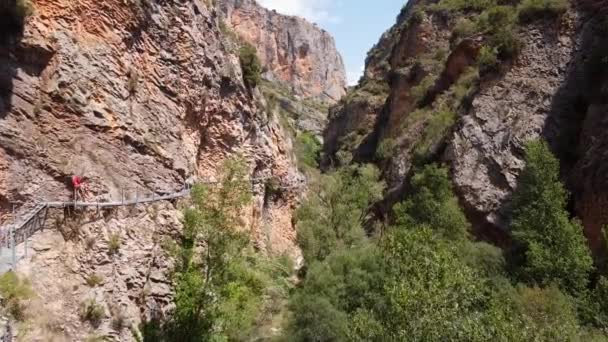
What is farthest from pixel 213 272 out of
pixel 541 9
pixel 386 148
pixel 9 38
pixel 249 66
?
pixel 386 148

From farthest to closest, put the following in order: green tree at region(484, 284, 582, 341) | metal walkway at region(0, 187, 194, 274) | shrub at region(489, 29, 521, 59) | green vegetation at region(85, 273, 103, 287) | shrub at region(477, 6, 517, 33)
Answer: shrub at region(477, 6, 517, 33), shrub at region(489, 29, 521, 59), green vegetation at region(85, 273, 103, 287), metal walkway at region(0, 187, 194, 274), green tree at region(484, 284, 582, 341)

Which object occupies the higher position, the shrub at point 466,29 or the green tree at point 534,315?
the shrub at point 466,29

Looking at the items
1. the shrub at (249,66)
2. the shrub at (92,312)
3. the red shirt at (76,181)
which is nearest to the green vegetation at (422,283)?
the shrub at (92,312)

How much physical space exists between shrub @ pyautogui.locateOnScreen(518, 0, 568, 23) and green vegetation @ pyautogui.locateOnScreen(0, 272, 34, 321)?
29659 millimetres

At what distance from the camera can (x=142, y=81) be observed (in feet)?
66.8

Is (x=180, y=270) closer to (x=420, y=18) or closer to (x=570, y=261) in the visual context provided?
(x=570, y=261)

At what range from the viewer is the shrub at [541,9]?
30.4m

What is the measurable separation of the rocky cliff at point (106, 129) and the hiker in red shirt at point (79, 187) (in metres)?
0.20

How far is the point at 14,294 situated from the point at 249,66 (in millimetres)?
19740

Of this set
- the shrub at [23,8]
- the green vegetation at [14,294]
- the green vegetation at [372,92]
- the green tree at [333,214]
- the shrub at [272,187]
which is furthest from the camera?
the green vegetation at [372,92]

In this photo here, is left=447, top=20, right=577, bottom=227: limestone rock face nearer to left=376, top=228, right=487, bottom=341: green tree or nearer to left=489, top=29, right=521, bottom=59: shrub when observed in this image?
left=489, top=29, right=521, bottom=59: shrub

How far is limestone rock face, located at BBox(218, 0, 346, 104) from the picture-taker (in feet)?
361

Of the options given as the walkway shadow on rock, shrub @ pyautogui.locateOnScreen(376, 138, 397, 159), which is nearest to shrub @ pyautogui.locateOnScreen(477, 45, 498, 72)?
shrub @ pyautogui.locateOnScreen(376, 138, 397, 159)

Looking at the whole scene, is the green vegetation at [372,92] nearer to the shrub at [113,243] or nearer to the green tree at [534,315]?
the green tree at [534,315]
